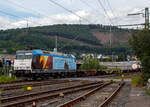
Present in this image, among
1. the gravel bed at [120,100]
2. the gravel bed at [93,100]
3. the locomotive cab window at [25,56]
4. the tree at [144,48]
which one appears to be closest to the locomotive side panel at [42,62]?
the locomotive cab window at [25,56]

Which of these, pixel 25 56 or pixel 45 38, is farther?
pixel 45 38

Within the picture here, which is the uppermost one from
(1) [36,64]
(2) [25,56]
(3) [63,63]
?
(2) [25,56]

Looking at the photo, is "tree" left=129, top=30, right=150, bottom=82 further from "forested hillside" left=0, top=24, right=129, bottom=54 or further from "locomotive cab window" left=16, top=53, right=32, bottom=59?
"forested hillside" left=0, top=24, right=129, bottom=54

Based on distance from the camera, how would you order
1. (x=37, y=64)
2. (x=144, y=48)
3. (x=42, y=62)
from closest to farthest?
(x=144, y=48), (x=37, y=64), (x=42, y=62)

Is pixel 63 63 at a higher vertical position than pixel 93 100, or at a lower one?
higher

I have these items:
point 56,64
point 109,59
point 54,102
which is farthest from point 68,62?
point 109,59

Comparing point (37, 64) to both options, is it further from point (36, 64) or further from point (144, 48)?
point (144, 48)

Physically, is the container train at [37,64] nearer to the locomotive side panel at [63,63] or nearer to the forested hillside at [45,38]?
the locomotive side panel at [63,63]

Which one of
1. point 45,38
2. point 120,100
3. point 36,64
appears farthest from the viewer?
point 45,38

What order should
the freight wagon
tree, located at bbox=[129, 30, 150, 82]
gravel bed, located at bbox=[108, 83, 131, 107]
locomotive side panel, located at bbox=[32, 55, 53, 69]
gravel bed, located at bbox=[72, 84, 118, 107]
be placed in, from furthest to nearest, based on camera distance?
1. locomotive side panel, located at bbox=[32, 55, 53, 69]
2. the freight wagon
3. tree, located at bbox=[129, 30, 150, 82]
4. gravel bed, located at bbox=[108, 83, 131, 107]
5. gravel bed, located at bbox=[72, 84, 118, 107]

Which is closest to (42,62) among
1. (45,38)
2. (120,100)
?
(120,100)

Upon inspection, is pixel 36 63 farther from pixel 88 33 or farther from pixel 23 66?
pixel 88 33

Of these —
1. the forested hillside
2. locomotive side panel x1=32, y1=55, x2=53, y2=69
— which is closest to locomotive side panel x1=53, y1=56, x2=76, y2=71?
locomotive side panel x1=32, y1=55, x2=53, y2=69

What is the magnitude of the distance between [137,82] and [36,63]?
455 inches
